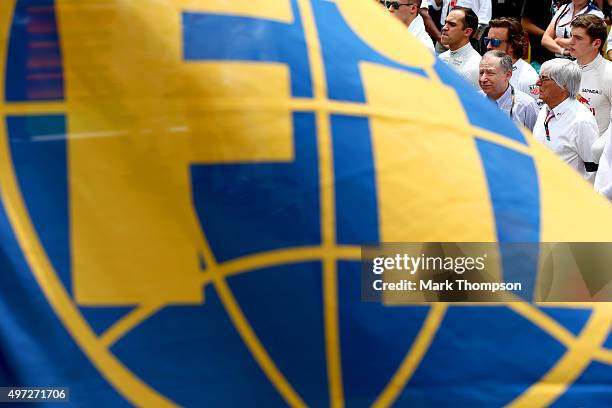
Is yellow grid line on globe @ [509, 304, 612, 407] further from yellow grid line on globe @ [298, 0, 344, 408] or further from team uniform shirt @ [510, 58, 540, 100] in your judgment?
team uniform shirt @ [510, 58, 540, 100]

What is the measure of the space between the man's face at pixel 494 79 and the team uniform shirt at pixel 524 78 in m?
0.64

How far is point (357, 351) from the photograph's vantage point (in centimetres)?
293

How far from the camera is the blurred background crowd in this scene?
656 cm

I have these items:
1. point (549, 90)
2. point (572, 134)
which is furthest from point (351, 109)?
point (549, 90)

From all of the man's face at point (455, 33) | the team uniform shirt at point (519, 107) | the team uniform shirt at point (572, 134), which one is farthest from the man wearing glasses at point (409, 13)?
the team uniform shirt at point (572, 134)

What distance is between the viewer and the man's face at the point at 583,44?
294 inches

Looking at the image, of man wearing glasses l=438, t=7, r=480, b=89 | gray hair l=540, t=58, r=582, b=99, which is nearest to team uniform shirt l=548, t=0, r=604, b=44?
man wearing glasses l=438, t=7, r=480, b=89

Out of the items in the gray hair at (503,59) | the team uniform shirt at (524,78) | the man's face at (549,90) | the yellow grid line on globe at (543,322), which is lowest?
the team uniform shirt at (524,78)

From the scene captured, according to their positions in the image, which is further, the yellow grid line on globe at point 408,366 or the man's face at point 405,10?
the man's face at point 405,10

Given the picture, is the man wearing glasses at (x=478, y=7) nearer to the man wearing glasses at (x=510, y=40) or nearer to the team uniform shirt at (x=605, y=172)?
the man wearing glasses at (x=510, y=40)

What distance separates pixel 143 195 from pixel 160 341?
0.38 meters

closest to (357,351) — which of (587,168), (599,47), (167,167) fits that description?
(167,167)

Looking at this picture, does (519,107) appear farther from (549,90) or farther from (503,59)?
(549,90)

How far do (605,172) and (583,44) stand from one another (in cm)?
158
